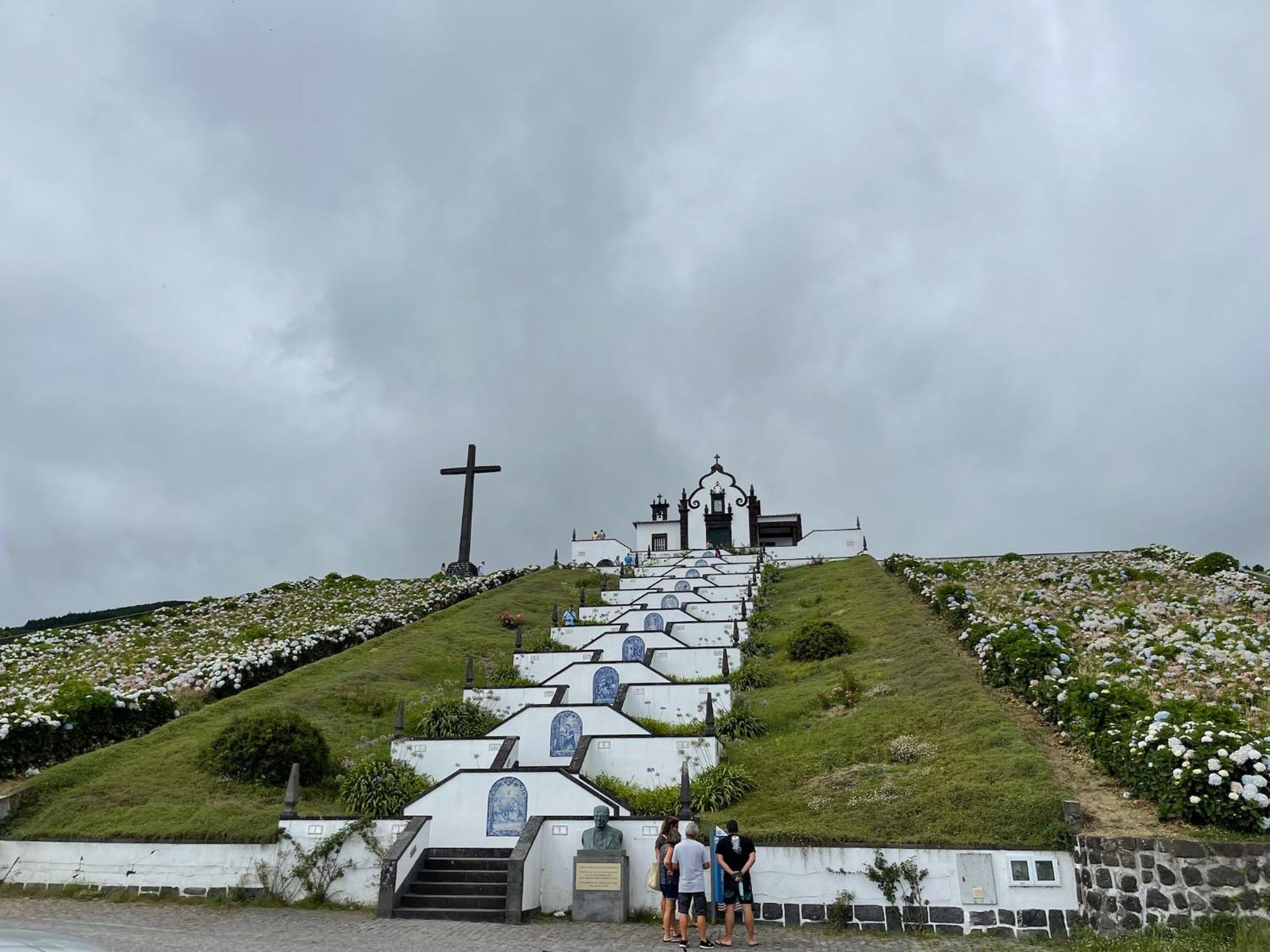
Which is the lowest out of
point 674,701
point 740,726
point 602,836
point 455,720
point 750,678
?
point 602,836

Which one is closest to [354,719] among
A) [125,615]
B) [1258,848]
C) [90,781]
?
[90,781]

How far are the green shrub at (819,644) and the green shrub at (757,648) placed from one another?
3.25 feet

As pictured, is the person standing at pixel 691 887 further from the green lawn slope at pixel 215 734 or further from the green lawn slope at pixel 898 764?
the green lawn slope at pixel 215 734

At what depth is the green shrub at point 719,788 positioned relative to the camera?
571 inches

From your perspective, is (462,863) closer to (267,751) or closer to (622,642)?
(267,751)

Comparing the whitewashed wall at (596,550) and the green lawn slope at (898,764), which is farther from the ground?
the whitewashed wall at (596,550)

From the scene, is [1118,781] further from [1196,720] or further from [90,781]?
[90,781]

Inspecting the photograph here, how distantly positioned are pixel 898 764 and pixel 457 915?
7.47 metres

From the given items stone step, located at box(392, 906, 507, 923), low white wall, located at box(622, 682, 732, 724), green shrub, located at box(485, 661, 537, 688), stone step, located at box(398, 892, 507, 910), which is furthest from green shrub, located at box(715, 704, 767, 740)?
stone step, located at box(392, 906, 507, 923)

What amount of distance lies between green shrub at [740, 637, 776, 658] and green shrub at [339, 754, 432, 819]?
1059 cm

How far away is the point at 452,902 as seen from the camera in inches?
499

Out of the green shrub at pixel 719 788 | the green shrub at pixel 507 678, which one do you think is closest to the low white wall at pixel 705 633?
the green shrub at pixel 507 678

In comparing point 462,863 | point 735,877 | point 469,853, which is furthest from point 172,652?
point 735,877

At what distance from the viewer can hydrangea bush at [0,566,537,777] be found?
1747cm
